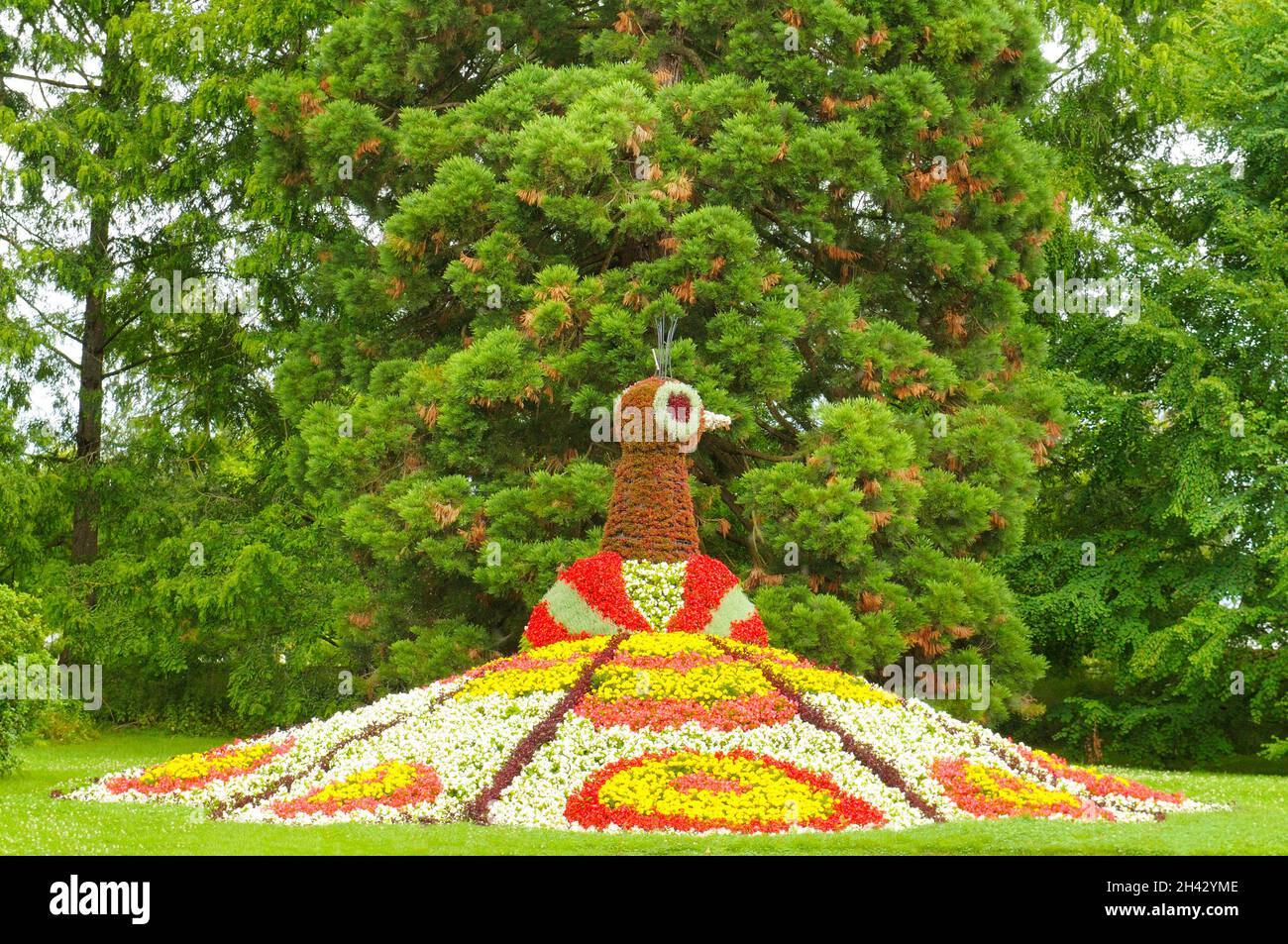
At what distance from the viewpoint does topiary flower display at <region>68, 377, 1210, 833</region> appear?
891 centimetres

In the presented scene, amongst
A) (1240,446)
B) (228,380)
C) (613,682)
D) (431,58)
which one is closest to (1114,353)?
(1240,446)

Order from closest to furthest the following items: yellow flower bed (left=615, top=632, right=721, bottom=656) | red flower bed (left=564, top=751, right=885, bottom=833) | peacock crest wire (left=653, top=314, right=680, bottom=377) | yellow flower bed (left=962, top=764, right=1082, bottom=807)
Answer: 1. red flower bed (left=564, top=751, right=885, bottom=833)
2. yellow flower bed (left=962, top=764, right=1082, bottom=807)
3. yellow flower bed (left=615, top=632, right=721, bottom=656)
4. peacock crest wire (left=653, top=314, right=680, bottom=377)

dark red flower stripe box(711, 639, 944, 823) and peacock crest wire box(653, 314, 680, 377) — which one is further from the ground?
peacock crest wire box(653, 314, 680, 377)

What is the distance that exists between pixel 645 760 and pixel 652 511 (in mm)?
2622

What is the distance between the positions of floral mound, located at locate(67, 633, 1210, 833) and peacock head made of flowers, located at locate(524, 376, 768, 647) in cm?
26

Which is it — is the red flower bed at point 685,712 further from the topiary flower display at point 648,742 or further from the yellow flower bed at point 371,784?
the yellow flower bed at point 371,784

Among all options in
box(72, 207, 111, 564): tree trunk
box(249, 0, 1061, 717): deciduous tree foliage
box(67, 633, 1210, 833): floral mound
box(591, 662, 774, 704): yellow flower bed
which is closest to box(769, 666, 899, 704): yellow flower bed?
box(67, 633, 1210, 833): floral mound

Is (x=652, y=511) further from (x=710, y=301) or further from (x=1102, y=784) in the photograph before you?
(x=710, y=301)

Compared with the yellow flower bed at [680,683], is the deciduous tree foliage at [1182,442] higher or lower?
higher

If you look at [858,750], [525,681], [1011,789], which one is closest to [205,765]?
[525,681]

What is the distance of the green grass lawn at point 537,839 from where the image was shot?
25.7ft

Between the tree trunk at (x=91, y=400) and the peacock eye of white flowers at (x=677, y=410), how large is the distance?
12.0m

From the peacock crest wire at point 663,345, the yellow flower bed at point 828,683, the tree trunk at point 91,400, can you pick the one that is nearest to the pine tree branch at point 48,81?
the tree trunk at point 91,400

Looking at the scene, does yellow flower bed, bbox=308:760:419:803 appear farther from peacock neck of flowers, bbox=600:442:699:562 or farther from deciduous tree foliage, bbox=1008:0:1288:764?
deciduous tree foliage, bbox=1008:0:1288:764
